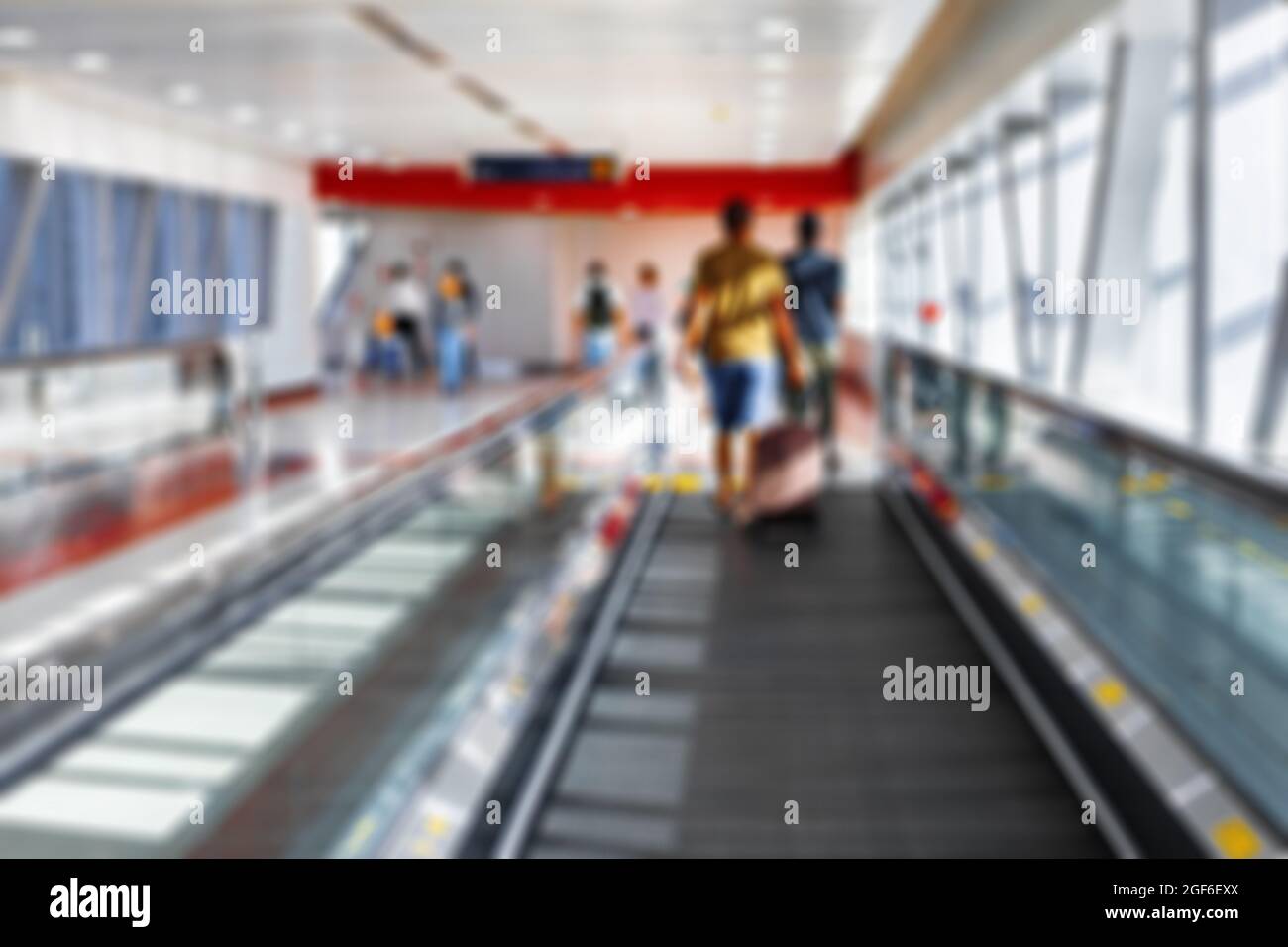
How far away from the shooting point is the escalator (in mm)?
4953

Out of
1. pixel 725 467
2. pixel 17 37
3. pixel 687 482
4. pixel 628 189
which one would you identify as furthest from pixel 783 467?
pixel 628 189

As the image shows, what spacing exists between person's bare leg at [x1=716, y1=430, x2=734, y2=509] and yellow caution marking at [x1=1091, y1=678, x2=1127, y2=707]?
15.3 ft

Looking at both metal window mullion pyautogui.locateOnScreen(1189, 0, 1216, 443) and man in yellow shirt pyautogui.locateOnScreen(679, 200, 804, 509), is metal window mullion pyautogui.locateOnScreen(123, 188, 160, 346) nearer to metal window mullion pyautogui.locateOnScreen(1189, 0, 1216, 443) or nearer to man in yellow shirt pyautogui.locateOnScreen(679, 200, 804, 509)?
man in yellow shirt pyautogui.locateOnScreen(679, 200, 804, 509)

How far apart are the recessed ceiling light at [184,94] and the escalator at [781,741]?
914cm

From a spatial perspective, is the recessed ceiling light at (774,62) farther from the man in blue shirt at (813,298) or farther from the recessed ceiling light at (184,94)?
the recessed ceiling light at (184,94)

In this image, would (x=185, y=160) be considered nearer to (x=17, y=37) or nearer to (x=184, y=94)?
(x=184, y=94)

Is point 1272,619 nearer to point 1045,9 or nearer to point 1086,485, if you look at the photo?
point 1086,485

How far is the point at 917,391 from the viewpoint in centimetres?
1252

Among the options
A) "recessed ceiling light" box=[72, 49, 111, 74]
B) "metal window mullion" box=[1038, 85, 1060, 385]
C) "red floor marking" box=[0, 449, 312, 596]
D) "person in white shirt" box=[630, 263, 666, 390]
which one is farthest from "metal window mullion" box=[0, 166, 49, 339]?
"metal window mullion" box=[1038, 85, 1060, 385]

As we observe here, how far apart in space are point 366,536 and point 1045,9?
6.90 metres

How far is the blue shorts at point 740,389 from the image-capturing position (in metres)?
9.13

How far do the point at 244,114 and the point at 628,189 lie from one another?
1005cm

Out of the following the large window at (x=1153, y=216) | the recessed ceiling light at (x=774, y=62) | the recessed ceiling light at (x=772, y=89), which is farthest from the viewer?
the recessed ceiling light at (x=772, y=89)

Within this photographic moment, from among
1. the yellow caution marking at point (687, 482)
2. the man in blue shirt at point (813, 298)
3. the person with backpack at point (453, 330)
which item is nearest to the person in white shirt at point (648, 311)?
the yellow caution marking at point (687, 482)
